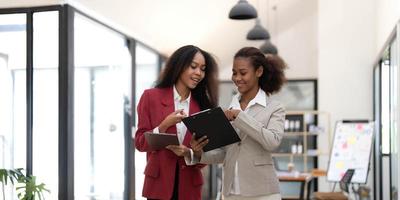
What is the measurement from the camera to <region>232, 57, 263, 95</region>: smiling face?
97.0 inches

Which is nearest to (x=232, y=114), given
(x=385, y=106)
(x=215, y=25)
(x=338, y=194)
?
(x=338, y=194)

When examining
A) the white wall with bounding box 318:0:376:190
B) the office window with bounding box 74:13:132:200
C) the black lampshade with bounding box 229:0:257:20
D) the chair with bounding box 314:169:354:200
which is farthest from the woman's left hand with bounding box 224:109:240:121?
the white wall with bounding box 318:0:376:190

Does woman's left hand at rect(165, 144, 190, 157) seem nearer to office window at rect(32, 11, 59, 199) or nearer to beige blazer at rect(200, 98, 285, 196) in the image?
beige blazer at rect(200, 98, 285, 196)

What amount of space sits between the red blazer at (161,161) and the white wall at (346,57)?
20.3ft

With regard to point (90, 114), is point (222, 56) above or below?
above

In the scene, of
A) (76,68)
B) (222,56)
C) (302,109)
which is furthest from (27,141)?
(302,109)

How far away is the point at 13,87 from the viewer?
4859 mm

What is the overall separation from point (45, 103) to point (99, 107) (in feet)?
4.74

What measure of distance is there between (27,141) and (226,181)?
292cm

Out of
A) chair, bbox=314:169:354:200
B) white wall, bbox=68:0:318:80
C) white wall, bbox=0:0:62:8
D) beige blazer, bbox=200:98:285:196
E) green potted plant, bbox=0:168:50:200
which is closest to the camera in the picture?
beige blazer, bbox=200:98:285:196

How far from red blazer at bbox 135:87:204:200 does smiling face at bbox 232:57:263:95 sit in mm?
269

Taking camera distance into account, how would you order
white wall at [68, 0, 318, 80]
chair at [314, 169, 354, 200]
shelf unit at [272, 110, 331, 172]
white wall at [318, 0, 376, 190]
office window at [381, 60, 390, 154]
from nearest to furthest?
chair at [314, 169, 354, 200] → office window at [381, 60, 390, 154] → white wall at [68, 0, 318, 80] → white wall at [318, 0, 376, 190] → shelf unit at [272, 110, 331, 172]

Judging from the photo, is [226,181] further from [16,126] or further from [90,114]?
[90,114]

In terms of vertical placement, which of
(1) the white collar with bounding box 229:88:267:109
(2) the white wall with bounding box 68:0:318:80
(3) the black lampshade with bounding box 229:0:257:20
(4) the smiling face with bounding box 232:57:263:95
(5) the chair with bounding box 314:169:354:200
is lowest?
(5) the chair with bounding box 314:169:354:200
